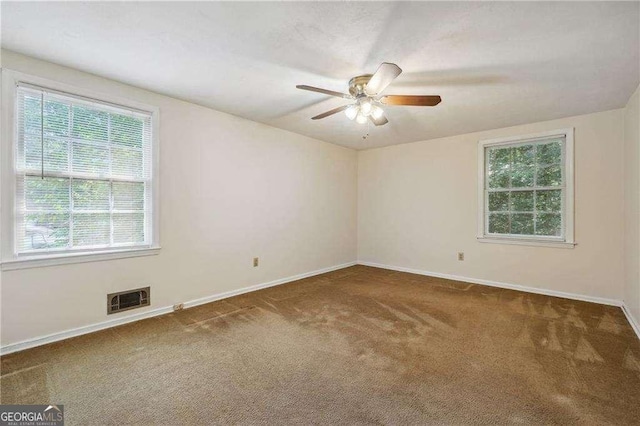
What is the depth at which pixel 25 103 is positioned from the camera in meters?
2.36

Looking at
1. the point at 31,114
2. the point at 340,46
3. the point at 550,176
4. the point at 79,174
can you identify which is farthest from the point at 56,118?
the point at 550,176

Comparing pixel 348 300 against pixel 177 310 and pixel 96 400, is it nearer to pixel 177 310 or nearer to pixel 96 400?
pixel 177 310

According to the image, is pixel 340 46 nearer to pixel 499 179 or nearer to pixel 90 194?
pixel 90 194

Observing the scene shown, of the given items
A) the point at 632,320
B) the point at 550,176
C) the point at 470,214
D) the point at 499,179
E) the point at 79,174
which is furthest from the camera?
the point at 470,214

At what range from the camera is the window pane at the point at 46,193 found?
2377 mm

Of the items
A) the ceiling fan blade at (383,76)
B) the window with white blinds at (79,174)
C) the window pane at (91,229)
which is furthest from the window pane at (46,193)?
the ceiling fan blade at (383,76)

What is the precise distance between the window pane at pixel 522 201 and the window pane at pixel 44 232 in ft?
17.7

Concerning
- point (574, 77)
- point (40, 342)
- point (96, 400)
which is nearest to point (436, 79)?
point (574, 77)

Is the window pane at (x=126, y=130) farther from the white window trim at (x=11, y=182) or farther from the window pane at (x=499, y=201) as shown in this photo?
the window pane at (x=499, y=201)

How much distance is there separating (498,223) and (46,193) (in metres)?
5.42

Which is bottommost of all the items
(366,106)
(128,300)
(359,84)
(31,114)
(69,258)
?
(128,300)

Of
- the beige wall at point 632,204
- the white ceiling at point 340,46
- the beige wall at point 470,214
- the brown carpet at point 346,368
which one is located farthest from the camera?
the beige wall at point 470,214

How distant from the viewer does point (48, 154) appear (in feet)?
8.05

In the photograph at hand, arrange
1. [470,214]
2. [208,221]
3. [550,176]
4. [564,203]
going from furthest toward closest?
[470,214]
[550,176]
[564,203]
[208,221]
